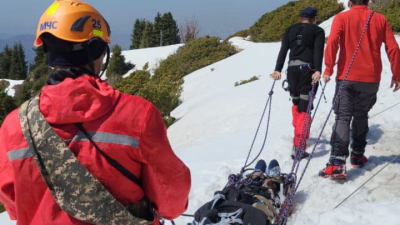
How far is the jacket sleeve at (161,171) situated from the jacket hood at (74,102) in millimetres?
184

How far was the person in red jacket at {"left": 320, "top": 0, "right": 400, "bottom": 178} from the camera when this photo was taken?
4004 millimetres

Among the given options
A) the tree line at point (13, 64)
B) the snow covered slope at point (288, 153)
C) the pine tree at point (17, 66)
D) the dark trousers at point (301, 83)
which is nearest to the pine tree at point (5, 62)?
the tree line at point (13, 64)

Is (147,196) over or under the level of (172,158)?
under

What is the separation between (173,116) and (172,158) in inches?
469

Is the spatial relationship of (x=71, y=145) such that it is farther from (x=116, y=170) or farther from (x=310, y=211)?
(x=310, y=211)

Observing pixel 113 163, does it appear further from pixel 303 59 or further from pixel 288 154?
pixel 288 154

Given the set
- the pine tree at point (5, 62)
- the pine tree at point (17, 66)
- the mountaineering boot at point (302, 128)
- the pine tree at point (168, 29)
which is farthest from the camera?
the pine tree at point (5, 62)

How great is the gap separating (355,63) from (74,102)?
339 centimetres

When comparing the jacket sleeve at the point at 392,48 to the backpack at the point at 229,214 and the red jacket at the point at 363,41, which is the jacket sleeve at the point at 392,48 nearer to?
the red jacket at the point at 363,41

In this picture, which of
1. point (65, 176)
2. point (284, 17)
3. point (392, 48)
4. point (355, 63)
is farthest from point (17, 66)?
point (65, 176)

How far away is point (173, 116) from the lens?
44.4 ft

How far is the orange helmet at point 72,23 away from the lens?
160cm

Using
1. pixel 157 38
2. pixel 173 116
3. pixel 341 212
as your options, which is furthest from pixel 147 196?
pixel 157 38

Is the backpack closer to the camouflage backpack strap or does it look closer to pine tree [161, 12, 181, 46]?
the camouflage backpack strap
